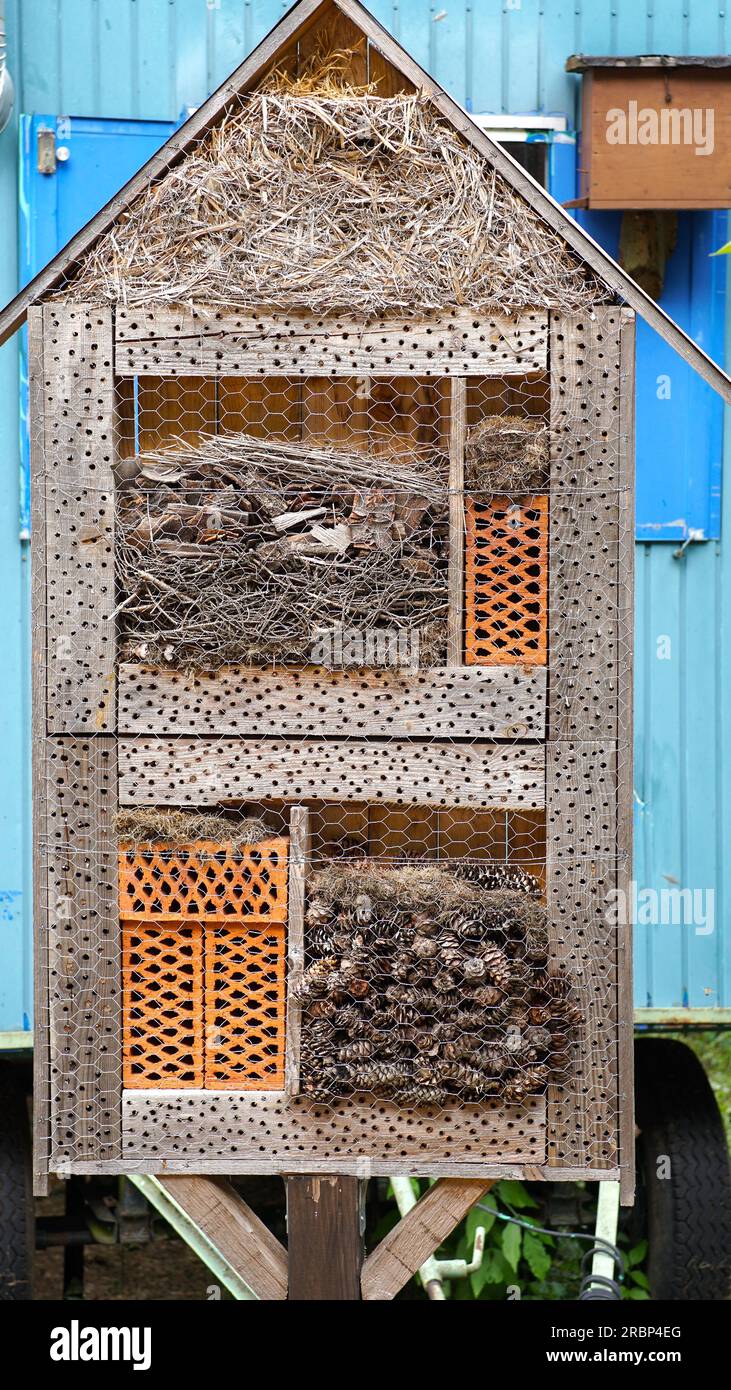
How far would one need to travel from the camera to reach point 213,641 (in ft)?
8.86

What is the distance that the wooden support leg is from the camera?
9.11 ft

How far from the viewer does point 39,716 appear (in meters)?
2.70

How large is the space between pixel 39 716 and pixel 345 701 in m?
0.66

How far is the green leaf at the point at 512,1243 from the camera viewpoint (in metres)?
4.19

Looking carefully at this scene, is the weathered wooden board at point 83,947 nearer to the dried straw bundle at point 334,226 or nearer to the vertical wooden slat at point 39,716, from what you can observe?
the vertical wooden slat at point 39,716

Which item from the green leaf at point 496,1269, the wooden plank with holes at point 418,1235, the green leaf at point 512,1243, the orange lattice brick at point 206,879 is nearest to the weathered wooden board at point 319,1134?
the wooden plank with holes at point 418,1235

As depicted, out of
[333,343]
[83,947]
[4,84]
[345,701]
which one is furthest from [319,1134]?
[4,84]

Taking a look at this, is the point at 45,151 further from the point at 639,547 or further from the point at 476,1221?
the point at 476,1221

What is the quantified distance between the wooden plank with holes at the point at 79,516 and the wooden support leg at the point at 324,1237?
3.66 feet

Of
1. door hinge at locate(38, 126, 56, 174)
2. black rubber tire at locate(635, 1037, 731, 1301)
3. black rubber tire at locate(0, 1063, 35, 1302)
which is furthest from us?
black rubber tire at locate(635, 1037, 731, 1301)

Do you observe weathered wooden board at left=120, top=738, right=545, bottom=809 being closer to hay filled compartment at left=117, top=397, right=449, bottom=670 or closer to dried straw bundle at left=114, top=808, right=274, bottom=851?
dried straw bundle at left=114, top=808, right=274, bottom=851

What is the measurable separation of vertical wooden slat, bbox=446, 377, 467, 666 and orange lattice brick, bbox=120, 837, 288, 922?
0.58 m

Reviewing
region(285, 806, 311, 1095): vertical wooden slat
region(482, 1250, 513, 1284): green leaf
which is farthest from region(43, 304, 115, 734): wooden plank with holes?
region(482, 1250, 513, 1284): green leaf
